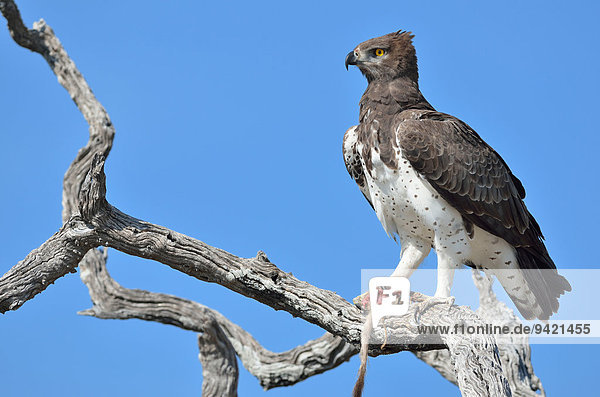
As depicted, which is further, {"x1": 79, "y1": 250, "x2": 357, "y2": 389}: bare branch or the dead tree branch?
{"x1": 79, "y1": 250, "x2": 357, "y2": 389}: bare branch

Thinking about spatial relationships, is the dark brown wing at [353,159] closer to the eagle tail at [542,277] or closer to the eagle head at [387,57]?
the eagle head at [387,57]

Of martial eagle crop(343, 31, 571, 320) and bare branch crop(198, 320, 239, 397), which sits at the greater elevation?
martial eagle crop(343, 31, 571, 320)

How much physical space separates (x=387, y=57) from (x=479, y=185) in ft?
4.65

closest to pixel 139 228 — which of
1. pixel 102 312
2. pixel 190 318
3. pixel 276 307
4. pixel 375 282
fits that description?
pixel 276 307

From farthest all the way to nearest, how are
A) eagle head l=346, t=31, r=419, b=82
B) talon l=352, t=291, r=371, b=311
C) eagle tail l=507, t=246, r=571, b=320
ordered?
eagle head l=346, t=31, r=419, b=82 → eagle tail l=507, t=246, r=571, b=320 → talon l=352, t=291, r=371, b=311

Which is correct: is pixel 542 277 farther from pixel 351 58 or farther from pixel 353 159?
pixel 351 58

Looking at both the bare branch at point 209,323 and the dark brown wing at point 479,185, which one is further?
the bare branch at point 209,323

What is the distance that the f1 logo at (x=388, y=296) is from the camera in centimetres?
550

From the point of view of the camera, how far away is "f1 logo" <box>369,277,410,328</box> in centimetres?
550

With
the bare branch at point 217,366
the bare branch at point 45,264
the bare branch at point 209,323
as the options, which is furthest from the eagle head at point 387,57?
the bare branch at point 217,366

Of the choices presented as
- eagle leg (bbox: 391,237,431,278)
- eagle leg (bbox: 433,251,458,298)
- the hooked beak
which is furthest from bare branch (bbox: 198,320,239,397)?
the hooked beak

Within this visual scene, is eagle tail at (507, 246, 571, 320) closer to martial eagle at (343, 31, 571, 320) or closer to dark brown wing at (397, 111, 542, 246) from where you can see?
martial eagle at (343, 31, 571, 320)

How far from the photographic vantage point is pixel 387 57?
634 cm

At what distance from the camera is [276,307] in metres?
5.89
